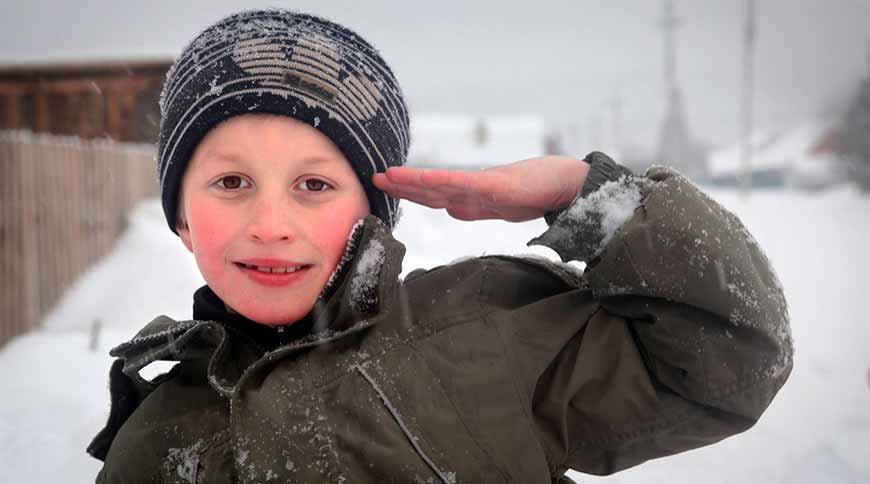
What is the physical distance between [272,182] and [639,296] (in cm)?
95

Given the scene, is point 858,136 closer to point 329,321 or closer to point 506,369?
point 506,369

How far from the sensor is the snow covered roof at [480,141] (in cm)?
4019

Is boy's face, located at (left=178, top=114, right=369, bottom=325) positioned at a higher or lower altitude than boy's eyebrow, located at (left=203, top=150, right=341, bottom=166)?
lower

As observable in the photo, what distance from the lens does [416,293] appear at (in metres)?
1.59

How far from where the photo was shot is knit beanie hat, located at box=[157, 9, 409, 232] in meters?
1.61

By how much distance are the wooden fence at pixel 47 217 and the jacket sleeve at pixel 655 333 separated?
7331 mm

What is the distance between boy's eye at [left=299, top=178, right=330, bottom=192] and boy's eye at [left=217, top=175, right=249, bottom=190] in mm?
Result: 163

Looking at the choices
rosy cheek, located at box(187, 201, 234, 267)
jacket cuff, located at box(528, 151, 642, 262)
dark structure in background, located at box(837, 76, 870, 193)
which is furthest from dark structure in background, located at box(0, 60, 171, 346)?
dark structure in background, located at box(837, 76, 870, 193)

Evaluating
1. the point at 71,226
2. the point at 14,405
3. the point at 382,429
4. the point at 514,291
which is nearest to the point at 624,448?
the point at 514,291

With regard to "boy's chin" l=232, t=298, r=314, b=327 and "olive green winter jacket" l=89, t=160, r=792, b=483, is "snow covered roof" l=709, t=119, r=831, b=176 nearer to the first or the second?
"olive green winter jacket" l=89, t=160, r=792, b=483

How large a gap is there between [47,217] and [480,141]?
3694 cm

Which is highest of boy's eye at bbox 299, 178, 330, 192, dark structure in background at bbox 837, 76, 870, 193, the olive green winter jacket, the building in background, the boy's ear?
the building in background

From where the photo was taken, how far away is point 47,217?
7.47 meters

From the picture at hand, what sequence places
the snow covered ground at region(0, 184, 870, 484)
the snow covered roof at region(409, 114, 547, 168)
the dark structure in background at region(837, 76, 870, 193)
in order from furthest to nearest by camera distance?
1. the snow covered roof at region(409, 114, 547, 168)
2. the dark structure in background at region(837, 76, 870, 193)
3. the snow covered ground at region(0, 184, 870, 484)
